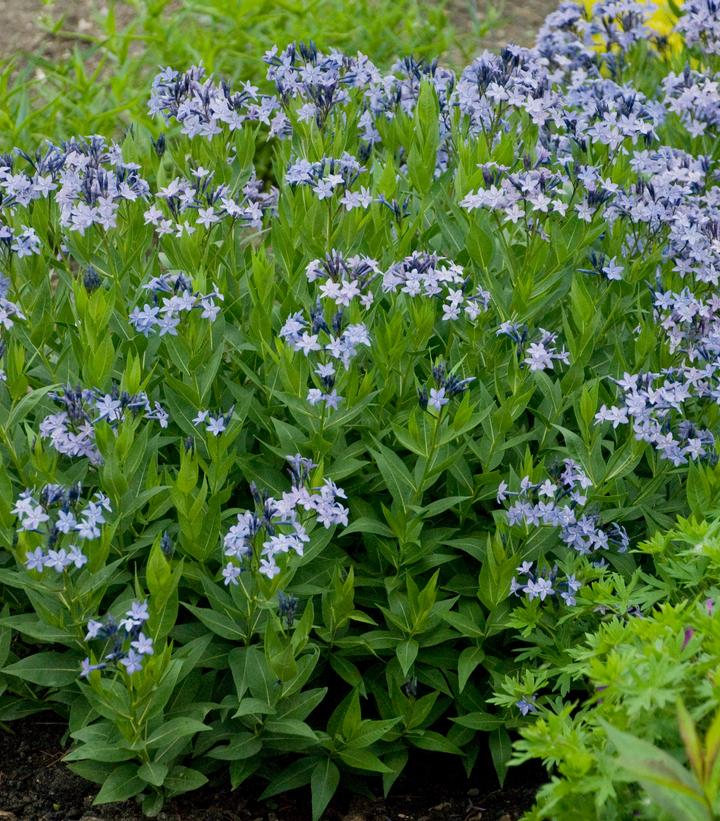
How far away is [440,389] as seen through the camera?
3.27 m

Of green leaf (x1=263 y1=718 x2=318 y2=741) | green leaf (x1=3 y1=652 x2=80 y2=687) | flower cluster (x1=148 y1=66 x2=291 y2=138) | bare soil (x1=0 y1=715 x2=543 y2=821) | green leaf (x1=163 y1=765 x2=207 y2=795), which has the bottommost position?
bare soil (x1=0 y1=715 x2=543 y2=821)

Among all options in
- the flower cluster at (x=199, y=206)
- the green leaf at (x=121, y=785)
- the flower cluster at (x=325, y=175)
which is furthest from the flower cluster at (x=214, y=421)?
the green leaf at (x=121, y=785)

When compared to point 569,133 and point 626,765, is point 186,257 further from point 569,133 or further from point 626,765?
point 626,765

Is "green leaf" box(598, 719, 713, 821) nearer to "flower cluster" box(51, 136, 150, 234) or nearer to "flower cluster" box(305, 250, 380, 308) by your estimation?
"flower cluster" box(305, 250, 380, 308)

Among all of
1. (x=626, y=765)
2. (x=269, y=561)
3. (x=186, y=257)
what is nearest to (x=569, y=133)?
(x=186, y=257)

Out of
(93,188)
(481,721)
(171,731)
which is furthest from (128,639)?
(93,188)

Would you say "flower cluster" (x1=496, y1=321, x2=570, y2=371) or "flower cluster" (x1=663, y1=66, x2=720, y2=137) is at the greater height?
"flower cluster" (x1=663, y1=66, x2=720, y2=137)

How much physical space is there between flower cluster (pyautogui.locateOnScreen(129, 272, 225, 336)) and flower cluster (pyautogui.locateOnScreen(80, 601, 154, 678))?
915mm

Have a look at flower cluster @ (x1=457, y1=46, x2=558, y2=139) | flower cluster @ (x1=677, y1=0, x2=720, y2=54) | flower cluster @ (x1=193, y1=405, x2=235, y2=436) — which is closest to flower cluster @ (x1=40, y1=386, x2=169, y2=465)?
flower cluster @ (x1=193, y1=405, x2=235, y2=436)

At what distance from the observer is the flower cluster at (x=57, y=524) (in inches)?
117

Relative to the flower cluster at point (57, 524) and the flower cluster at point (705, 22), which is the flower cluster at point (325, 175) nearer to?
the flower cluster at point (57, 524)

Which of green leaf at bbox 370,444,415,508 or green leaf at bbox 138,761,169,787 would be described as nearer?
green leaf at bbox 138,761,169,787

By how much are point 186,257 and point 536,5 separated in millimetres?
7065

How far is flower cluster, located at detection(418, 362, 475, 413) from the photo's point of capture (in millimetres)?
3252
